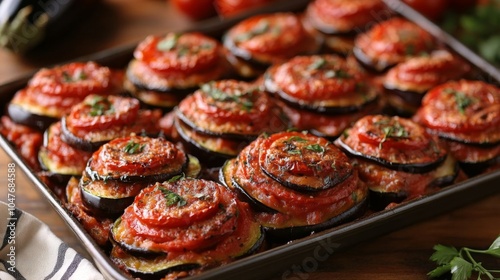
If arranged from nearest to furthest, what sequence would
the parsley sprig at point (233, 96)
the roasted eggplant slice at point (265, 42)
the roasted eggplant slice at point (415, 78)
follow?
the parsley sprig at point (233, 96), the roasted eggplant slice at point (415, 78), the roasted eggplant slice at point (265, 42)

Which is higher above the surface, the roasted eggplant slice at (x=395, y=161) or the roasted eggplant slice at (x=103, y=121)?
the roasted eggplant slice at (x=103, y=121)

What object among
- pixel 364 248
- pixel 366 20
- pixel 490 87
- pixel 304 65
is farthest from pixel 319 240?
pixel 366 20

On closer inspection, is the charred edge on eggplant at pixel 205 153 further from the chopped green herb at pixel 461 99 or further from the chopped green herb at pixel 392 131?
the chopped green herb at pixel 461 99

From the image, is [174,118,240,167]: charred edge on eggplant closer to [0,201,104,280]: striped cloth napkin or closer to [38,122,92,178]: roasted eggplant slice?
[38,122,92,178]: roasted eggplant slice

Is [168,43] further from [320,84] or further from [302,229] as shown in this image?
[302,229]

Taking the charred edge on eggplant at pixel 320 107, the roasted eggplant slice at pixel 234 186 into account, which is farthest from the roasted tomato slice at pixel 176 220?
the charred edge on eggplant at pixel 320 107

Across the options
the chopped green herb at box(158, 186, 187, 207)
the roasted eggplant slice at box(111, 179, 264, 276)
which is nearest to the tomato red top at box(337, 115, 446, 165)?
the roasted eggplant slice at box(111, 179, 264, 276)
